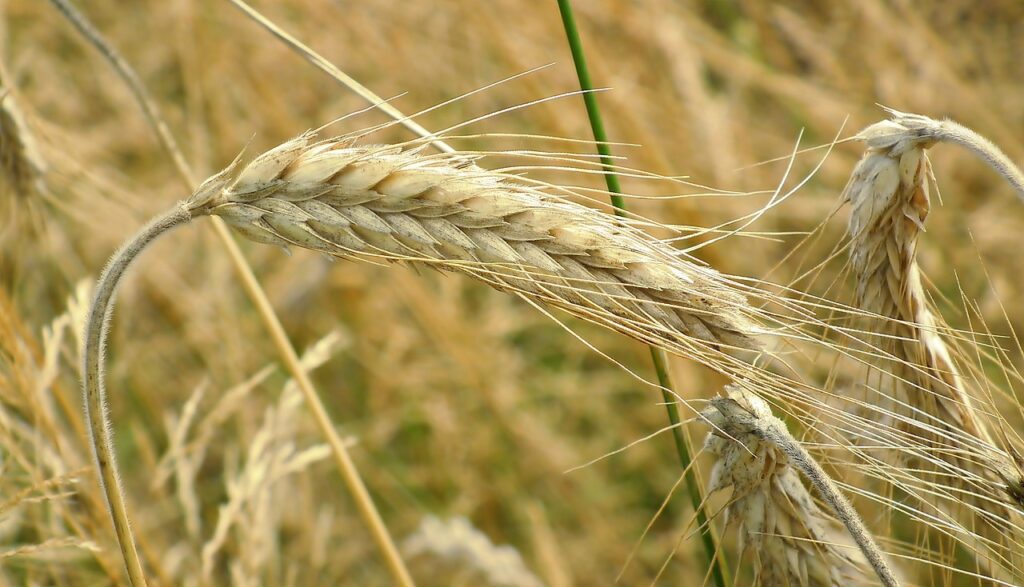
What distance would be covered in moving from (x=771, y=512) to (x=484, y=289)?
2.07 metres

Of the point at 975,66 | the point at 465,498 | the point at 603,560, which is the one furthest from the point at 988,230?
the point at 465,498

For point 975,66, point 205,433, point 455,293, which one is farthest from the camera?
point 975,66

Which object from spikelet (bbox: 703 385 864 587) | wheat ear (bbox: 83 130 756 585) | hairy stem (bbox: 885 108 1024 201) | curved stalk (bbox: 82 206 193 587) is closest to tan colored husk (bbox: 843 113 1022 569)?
hairy stem (bbox: 885 108 1024 201)

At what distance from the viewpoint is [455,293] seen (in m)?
2.51

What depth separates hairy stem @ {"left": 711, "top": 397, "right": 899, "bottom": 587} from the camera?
0.74 meters

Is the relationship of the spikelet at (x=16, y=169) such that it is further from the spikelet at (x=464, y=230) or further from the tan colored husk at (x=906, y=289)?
the tan colored husk at (x=906, y=289)

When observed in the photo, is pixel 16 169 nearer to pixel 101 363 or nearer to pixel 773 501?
pixel 101 363

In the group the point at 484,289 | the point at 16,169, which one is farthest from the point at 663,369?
the point at 484,289

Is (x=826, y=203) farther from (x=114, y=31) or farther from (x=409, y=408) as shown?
(x=114, y=31)

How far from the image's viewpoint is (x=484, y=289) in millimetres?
2898

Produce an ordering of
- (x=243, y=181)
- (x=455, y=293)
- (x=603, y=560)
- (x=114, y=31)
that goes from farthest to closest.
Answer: (x=114, y=31) < (x=455, y=293) < (x=603, y=560) < (x=243, y=181)

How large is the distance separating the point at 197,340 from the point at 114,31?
1440 millimetres

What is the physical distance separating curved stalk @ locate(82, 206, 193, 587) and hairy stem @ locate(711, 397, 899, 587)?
1.55ft

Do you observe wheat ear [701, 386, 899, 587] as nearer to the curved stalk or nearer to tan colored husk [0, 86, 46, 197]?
the curved stalk
